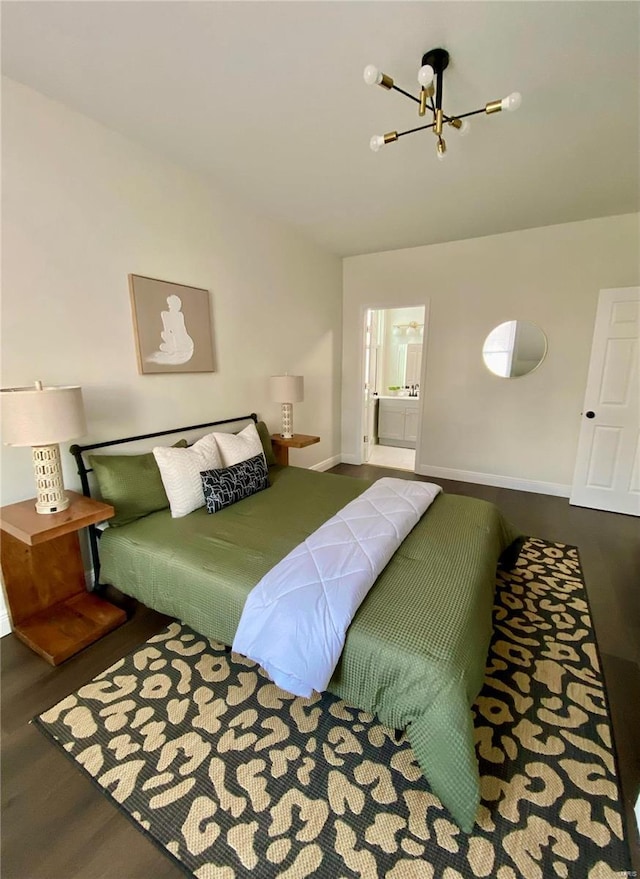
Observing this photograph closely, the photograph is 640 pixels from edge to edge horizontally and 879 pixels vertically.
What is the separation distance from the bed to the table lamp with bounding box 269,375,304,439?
1.12 meters

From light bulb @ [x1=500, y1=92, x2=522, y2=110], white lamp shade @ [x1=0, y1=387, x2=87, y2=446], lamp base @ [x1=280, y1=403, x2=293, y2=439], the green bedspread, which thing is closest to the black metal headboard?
the green bedspread

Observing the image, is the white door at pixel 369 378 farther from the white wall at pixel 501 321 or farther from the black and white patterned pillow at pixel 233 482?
the black and white patterned pillow at pixel 233 482

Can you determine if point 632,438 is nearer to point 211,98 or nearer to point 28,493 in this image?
point 211,98

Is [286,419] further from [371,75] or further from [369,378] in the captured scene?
[371,75]

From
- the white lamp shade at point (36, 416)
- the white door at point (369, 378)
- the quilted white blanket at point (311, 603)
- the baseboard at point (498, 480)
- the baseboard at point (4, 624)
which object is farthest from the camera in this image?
the white door at point (369, 378)

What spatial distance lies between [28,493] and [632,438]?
4.82 m

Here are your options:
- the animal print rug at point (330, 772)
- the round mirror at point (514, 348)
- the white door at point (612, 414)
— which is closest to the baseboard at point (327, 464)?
the round mirror at point (514, 348)

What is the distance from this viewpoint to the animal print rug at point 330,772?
115 cm

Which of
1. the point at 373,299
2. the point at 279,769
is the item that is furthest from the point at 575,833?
the point at 373,299

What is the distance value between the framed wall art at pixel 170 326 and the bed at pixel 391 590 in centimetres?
56

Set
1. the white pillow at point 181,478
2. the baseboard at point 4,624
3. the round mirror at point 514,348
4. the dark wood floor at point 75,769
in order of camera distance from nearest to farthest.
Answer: the dark wood floor at point 75,769 < the baseboard at point 4,624 < the white pillow at point 181,478 < the round mirror at point 514,348

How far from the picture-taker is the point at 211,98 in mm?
1922

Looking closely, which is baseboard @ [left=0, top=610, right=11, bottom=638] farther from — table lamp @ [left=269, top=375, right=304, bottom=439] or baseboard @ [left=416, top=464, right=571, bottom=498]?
baseboard @ [left=416, top=464, right=571, bottom=498]

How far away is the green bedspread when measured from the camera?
1.23 meters
